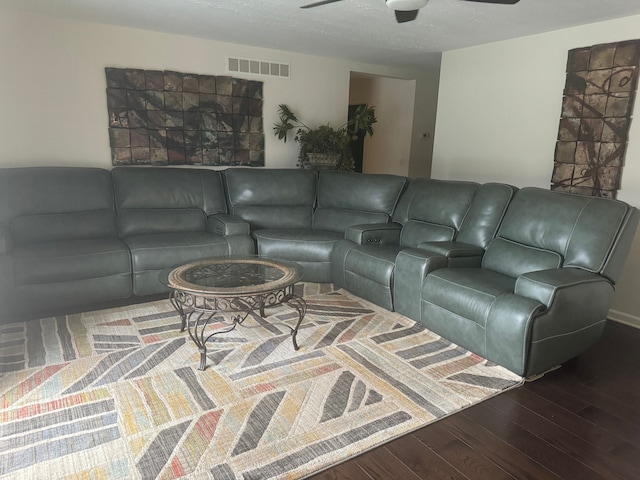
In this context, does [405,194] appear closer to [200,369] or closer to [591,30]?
[591,30]

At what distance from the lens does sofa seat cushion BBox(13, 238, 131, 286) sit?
2996mm

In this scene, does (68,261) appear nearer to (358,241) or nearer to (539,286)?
(358,241)

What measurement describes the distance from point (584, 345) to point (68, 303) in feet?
11.3

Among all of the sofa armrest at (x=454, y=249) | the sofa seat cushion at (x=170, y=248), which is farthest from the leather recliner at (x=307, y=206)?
the sofa armrest at (x=454, y=249)

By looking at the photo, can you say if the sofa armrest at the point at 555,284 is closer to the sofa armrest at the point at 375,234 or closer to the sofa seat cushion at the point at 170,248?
the sofa armrest at the point at 375,234

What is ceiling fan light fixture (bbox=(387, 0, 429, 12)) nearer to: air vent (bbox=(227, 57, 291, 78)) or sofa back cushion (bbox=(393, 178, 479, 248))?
sofa back cushion (bbox=(393, 178, 479, 248))

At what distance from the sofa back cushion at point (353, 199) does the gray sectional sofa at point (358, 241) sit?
0.01 m

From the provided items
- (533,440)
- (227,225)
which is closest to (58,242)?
(227,225)

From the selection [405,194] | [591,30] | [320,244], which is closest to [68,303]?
[320,244]

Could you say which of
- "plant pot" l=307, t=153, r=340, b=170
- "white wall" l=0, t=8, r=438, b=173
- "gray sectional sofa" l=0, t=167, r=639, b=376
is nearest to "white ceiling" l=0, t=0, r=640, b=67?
"white wall" l=0, t=8, r=438, b=173

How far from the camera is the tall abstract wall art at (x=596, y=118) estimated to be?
129 inches

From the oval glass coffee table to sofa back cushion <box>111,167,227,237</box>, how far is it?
113cm

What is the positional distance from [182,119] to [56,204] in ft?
4.79

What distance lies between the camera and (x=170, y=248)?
3.50m
